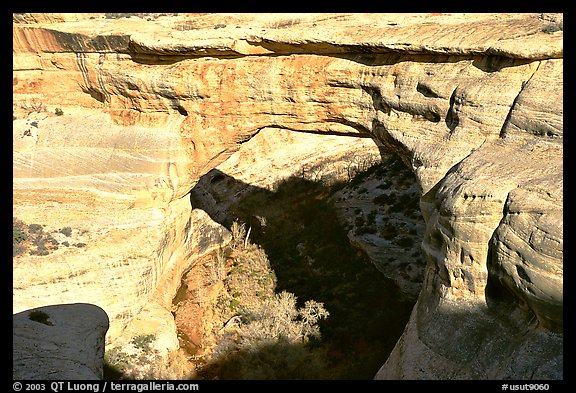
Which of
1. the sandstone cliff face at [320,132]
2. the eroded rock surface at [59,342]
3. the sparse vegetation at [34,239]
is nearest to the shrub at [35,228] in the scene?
the sparse vegetation at [34,239]

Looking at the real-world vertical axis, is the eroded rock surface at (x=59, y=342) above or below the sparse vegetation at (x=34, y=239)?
below

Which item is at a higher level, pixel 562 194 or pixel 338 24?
pixel 338 24

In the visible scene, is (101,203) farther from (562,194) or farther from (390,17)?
(562,194)

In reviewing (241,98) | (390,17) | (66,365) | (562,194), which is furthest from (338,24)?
(66,365)

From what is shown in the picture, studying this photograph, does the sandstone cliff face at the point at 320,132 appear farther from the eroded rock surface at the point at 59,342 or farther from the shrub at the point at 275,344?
the shrub at the point at 275,344

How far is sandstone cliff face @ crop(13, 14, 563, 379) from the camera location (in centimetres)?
991

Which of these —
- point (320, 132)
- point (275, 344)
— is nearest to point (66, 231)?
point (275, 344)

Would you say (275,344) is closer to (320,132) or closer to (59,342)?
(59,342)

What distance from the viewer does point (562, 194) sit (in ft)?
29.9

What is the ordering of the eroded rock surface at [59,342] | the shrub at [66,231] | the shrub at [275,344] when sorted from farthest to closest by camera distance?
the shrub at [66,231], the shrub at [275,344], the eroded rock surface at [59,342]

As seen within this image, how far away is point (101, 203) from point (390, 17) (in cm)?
843

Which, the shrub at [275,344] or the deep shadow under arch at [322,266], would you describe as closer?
the shrub at [275,344]

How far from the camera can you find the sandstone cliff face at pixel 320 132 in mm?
9914

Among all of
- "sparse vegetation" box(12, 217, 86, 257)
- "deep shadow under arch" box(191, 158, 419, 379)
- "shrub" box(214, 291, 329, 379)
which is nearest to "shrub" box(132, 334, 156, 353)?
"deep shadow under arch" box(191, 158, 419, 379)
